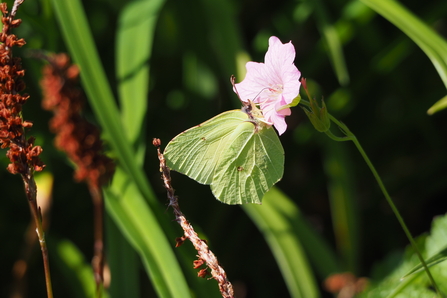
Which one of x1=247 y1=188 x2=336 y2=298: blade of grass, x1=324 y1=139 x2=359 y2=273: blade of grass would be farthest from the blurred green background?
x1=247 y1=188 x2=336 y2=298: blade of grass

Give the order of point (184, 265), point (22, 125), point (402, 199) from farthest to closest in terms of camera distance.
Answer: point (402, 199), point (184, 265), point (22, 125)

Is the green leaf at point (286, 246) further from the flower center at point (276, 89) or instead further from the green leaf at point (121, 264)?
the flower center at point (276, 89)

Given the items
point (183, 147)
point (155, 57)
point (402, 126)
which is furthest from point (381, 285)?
point (155, 57)

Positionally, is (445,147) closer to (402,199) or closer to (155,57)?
(402,199)

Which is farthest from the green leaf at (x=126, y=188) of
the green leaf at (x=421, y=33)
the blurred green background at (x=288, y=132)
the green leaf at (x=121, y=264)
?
the green leaf at (x=421, y=33)

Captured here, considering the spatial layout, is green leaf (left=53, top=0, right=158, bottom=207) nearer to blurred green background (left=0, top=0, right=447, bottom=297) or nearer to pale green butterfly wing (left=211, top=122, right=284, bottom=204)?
pale green butterfly wing (left=211, top=122, right=284, bottom=204)

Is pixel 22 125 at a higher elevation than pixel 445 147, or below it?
higher
